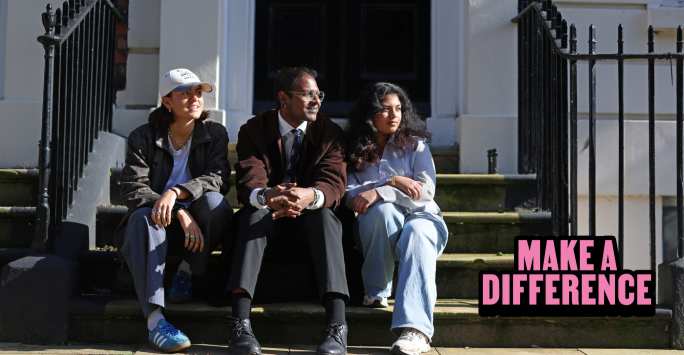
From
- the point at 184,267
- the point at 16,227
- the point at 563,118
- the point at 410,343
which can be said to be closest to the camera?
the point at 410,343

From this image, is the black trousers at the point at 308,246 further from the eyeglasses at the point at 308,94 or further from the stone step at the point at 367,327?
the eyeglasses at the point at 308,94

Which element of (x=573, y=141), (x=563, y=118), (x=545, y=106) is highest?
(x=545, y=106)

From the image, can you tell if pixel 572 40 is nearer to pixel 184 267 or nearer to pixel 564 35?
pixel 564 35

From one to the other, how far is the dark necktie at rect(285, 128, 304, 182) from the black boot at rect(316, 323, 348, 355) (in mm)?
856

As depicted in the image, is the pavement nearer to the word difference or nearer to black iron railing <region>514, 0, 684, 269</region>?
the word difference

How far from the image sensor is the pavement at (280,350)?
3.64m

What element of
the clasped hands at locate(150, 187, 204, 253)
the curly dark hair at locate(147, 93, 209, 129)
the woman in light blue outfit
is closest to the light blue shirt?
the woman in light blue outfit

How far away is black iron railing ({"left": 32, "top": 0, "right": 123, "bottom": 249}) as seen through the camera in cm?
401

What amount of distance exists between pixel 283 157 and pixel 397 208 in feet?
2.10

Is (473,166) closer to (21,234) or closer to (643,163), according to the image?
(643,163)

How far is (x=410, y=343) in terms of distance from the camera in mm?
3500

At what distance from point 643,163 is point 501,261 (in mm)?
1700

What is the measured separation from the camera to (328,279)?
3.65m

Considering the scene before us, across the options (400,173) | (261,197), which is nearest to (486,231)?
(400,173)
